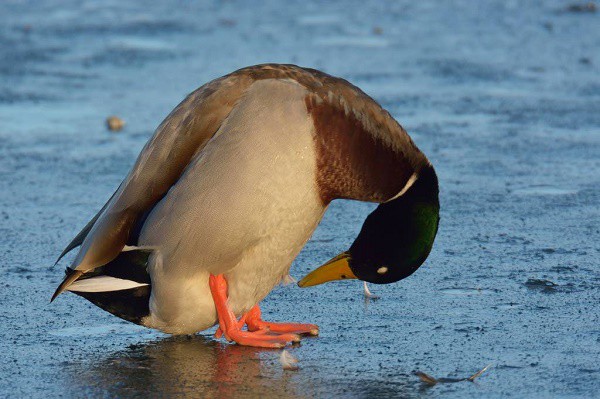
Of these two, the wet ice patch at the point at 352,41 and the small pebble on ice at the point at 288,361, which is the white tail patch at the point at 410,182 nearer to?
the small pebble on ice at the point at 288,361

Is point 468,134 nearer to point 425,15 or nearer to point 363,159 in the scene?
point 363,159

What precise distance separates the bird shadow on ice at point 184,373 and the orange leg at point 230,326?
3 centimetres

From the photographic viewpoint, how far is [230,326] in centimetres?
461

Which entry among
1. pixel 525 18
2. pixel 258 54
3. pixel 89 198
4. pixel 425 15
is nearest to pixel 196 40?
pixel 258 54

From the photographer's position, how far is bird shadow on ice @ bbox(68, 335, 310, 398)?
160 inches

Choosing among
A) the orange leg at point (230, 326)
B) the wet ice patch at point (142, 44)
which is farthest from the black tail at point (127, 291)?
the wet ice patch at point (142, 44)

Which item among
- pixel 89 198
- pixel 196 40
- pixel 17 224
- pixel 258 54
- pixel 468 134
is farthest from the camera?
pixel 196 40

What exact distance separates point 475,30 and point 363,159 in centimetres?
693

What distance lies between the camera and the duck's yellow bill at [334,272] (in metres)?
4.67

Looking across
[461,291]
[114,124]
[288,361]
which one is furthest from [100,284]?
[114,124]

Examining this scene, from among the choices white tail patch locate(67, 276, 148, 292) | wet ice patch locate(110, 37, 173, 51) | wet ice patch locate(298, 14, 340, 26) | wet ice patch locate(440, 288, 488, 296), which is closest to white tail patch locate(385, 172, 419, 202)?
wet ice patch locate(440, 288, 488, 296)

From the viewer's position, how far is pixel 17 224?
6.22 meters

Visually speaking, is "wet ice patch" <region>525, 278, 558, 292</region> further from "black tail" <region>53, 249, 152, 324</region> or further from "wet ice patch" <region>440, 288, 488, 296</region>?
"black tail" <region>53, 249, 152, 324</region>

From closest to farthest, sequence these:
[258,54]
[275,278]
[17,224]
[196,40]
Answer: [275,278] < [17,224] < [258,54] < [196,40]
